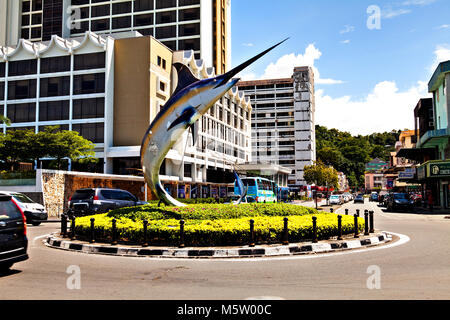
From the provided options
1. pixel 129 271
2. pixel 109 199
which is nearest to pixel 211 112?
pixel 109 199

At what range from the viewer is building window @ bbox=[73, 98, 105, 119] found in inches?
1759

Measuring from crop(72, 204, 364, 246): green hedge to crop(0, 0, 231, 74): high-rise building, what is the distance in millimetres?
47263

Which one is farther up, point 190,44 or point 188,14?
point 188,14

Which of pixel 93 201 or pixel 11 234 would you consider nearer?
pixel 11 234

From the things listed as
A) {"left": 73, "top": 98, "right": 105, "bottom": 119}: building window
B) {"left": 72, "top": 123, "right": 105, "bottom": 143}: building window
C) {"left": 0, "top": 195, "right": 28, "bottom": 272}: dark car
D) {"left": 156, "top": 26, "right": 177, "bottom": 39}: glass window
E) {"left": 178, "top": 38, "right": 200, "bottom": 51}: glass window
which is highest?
{"left": 156, "top": 26, "right": 177, "bottom": 39}: glass window

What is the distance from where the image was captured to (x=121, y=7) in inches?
2527

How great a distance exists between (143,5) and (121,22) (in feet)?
15.2

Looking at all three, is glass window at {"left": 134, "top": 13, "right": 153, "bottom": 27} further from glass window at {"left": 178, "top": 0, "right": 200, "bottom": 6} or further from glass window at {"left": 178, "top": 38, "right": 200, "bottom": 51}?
glass window at {"left": 178, "top": 38, "right": 200, "bottom": 51}

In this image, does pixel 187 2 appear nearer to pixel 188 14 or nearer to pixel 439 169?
pixel 188 14

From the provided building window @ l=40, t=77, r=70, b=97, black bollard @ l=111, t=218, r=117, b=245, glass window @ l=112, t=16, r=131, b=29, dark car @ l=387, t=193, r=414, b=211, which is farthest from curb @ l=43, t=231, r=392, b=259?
glass window @ l=112, t=16, r=131, b=29

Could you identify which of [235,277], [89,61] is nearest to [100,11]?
[89,61]
